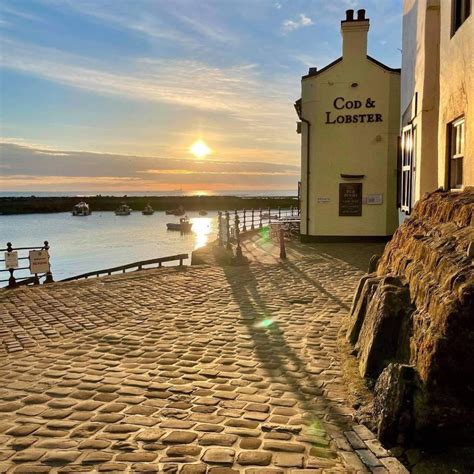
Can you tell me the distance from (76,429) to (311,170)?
15.2m

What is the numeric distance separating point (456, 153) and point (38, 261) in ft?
39.1

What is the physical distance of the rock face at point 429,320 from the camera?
3.32 metres

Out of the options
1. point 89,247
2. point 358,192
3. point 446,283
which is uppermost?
point 358,192

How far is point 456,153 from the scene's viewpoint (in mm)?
7539

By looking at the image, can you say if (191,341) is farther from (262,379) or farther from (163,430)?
(163,430)

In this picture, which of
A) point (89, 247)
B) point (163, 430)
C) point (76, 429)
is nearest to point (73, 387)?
A: point (76, 429)

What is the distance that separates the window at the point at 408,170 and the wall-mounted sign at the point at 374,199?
214 inches

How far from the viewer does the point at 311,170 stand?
1772cm

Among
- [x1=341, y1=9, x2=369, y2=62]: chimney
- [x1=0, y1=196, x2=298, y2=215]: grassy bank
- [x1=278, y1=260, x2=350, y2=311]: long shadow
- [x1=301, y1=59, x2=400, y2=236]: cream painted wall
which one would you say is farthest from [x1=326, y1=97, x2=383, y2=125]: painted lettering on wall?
[x1=0, y1=196, x2=298, y2=215]: grassy bank

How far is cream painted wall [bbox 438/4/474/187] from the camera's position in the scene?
634 centimetres

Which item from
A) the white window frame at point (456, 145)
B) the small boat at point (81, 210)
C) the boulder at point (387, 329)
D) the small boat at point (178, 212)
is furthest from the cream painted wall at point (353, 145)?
Answer: the small boat at point (81, 210)

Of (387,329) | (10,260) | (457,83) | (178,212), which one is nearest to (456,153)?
(457,83)

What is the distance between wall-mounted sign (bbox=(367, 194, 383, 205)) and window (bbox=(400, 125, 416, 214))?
17.8 ft

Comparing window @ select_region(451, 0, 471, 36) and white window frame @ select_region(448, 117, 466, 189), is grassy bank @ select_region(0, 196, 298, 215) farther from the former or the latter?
window @ select_region(451, 0, 471, 36)
